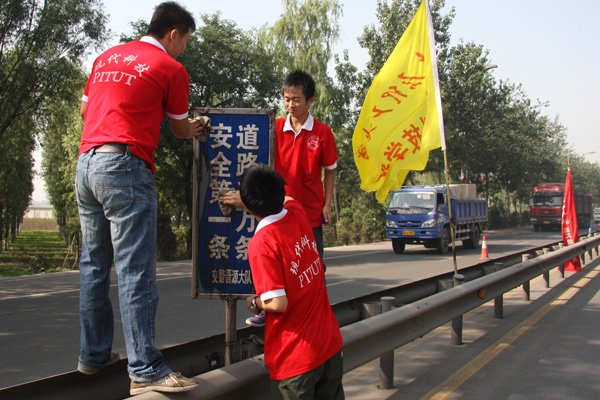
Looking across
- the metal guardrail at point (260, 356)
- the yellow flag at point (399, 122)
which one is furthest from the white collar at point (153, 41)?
the yellow flag at point (399, 122)

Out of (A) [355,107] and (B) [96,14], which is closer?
(B) [96,14]

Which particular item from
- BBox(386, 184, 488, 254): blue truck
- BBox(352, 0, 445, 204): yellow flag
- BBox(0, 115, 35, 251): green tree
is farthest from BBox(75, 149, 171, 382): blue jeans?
BBox(0, 115, 35, 251): green tree

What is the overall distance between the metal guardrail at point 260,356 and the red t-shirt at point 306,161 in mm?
781

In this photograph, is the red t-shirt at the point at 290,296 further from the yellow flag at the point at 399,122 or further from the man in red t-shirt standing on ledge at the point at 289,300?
the yellow flag at the point at 399,122

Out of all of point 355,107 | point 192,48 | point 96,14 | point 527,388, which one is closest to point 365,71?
point 355,107

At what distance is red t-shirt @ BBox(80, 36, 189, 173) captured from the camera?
2.41 metres

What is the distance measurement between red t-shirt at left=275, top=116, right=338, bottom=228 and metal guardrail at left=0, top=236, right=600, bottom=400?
2.56 ft

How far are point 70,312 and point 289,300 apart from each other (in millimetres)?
6928

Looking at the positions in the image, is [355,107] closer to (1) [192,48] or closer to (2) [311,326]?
(1) [192,48]

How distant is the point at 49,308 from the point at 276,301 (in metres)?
7.50

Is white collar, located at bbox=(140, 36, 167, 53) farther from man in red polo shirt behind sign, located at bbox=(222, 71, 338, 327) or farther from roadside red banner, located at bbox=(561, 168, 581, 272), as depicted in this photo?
roadside red banner, located at bbox=(561, 168, 581, 272)

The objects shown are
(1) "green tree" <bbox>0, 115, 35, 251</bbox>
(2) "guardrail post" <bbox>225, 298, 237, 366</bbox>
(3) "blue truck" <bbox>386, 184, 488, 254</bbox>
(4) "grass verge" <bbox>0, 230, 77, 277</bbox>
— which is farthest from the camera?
(1) "green tree" <bbox>0, 115, 35, 251</bbox>

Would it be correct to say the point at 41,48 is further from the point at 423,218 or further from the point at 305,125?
the point at 305,125

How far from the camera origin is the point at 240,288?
9.83ft
